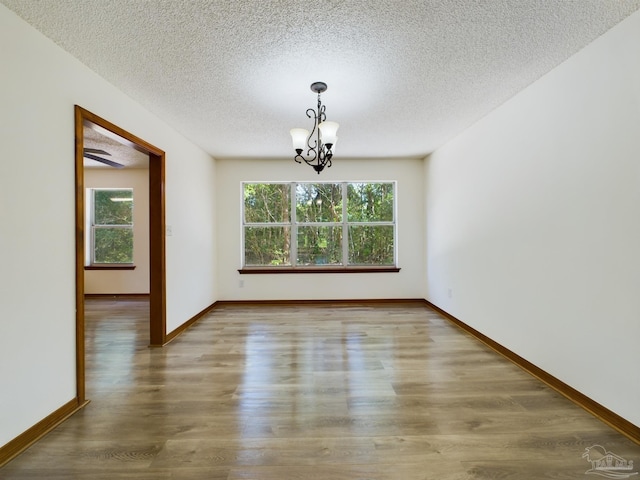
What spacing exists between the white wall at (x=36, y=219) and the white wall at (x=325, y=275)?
8.46 feet

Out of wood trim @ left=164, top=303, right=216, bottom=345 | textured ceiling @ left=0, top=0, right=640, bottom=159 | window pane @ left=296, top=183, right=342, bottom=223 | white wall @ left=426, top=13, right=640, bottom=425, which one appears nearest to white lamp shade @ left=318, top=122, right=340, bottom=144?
textured ceiling @ left=0, top=0, right=640, bottom=159

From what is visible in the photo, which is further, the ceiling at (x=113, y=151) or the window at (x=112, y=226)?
the window at (x=112, y=226)

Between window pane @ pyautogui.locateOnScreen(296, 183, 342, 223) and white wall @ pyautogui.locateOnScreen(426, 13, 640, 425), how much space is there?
219cm

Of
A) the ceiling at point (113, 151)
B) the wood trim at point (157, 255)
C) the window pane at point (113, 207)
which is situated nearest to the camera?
the wood trim at point (157, 255)

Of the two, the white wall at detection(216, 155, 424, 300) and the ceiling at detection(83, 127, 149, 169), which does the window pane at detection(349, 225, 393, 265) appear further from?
the ceiling at detection(83, 127, 149, 169)

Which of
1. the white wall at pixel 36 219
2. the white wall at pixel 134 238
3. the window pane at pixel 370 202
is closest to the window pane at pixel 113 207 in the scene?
the white wall at pixel 134 238

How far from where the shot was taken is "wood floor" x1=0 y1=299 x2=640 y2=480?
1476 mm

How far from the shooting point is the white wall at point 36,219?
1.57 metres

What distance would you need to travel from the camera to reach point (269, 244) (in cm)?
500

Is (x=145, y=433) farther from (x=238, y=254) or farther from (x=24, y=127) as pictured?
(x=238, y=254)

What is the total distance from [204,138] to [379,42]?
8.60 ft

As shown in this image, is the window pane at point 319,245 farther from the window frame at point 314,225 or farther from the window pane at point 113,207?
the window pane at point 113,207

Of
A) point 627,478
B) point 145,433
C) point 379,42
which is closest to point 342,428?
point 145,433

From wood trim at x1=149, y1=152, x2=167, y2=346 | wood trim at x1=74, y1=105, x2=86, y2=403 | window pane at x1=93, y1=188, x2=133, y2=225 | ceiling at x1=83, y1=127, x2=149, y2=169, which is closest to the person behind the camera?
wood trim at x1=74, y1=105, x2=86, y2=403
